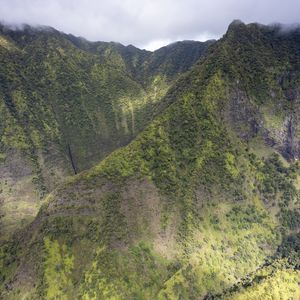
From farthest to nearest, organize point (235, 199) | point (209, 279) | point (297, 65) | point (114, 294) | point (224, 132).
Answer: point (297, 65) < point (224, 132) < point (235, 199) < point (209, 279) < point (114, 294)

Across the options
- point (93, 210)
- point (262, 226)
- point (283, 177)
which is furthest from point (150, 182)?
point (283, 177)

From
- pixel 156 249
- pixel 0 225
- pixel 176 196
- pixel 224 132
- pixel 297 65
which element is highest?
pixel 297 65

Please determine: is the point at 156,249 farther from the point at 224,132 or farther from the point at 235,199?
the point at 224,132

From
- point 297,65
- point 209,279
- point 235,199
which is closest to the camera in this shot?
point 209,279

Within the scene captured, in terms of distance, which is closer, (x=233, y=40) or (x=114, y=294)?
(x=114, y=294)

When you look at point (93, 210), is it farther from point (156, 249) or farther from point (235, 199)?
point (235, 199)

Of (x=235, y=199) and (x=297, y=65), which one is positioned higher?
(x=297, y=65)
